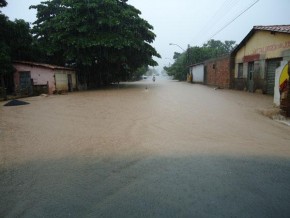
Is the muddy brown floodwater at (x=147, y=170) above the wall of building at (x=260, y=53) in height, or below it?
below

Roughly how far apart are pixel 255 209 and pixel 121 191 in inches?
70.3

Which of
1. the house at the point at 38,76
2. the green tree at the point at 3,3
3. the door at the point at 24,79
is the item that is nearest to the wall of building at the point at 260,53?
the house at the point at 38,76

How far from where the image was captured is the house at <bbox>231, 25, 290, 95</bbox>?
15992 millimetres

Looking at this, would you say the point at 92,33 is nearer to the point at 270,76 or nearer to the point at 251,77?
the point at 251,77

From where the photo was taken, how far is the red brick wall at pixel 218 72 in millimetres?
25188

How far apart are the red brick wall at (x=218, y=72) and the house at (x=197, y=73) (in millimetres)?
2800

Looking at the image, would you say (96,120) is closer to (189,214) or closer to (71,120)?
(71,120)

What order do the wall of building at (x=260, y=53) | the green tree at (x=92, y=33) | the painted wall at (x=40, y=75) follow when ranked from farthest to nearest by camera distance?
the green tree at (x=92, y=33) → the painted wall at (x=40, y=75) → the wall of building at (x=260, y=53)

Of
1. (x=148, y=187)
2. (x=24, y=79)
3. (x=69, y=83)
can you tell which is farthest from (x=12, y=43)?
(x=148, y=187)

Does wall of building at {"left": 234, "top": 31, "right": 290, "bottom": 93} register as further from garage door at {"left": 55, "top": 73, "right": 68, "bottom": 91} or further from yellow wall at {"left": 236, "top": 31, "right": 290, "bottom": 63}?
garage door at {"left": 55, "top": 73, "right": 68, "bottom": 91}

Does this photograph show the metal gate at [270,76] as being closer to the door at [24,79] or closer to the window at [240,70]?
the window at [240,70]

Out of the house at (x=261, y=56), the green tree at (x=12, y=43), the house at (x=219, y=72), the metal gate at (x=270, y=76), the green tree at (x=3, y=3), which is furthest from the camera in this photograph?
the house at (x=219, y=72)

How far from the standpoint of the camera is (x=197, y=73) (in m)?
39.2

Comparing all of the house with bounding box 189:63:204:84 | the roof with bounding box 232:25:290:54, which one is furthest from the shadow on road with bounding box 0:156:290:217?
the house with bounding box 189:63:204:84
